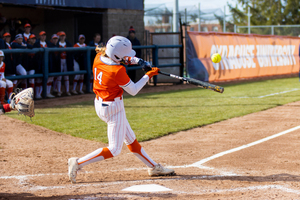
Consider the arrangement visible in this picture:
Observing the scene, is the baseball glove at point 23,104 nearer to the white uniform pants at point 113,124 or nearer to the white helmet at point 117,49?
the white uniform pants at point 113,124

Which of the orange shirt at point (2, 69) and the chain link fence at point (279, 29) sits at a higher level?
the chain link fence at point (279, 29)

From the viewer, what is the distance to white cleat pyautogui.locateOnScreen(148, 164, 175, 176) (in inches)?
177

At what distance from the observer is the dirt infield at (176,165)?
396cm

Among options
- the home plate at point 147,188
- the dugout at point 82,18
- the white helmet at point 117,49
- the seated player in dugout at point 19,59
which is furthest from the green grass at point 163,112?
the dugout at point 82,18

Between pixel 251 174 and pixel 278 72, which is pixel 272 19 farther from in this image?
pixel 251 174

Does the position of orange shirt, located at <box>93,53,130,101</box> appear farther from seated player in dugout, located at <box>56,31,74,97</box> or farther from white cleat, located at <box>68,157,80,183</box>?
seated player in dugout, located at <box>56,31,74,97</box>

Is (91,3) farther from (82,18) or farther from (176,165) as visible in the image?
(176,165)

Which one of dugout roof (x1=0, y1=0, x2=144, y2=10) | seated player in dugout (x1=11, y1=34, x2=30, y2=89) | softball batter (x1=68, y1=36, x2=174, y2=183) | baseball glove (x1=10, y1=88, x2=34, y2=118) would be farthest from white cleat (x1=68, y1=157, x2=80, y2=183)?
dugout roof (x1=0, y1=0, x2=144, y2=10)

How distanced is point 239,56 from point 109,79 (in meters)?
14.4

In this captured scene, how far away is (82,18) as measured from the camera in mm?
16797

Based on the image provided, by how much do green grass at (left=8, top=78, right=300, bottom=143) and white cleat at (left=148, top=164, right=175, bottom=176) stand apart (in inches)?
76.8

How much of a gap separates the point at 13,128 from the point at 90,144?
213 centimetres

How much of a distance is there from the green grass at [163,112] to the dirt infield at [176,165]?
39cm

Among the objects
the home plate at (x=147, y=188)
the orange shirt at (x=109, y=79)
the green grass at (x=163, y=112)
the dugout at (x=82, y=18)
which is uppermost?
the dugout at (x=82, y=18)
